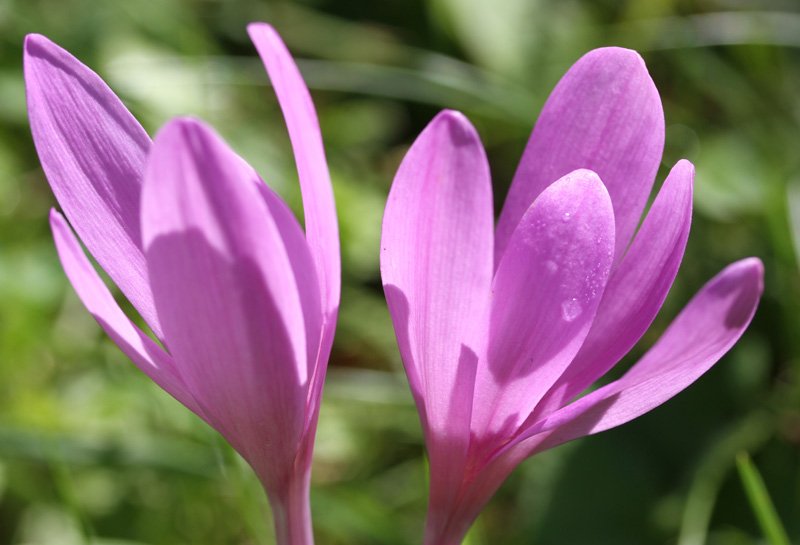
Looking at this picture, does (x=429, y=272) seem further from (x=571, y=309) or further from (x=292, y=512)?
(x=292, y=512)

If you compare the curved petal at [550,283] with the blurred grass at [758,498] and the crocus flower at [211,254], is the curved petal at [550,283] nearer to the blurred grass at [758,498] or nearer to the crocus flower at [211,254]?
the crocus flower at [211,254]

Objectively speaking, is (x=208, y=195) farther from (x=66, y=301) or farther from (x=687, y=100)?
(x=687, y=100)

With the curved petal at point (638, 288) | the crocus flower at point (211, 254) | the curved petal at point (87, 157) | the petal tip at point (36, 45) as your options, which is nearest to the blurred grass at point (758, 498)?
the curved petal at point (638, 288)

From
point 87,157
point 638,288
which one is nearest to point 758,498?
point 638,288

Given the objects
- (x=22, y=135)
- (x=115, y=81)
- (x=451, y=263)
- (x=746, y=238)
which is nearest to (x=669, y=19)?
(x=746, y=238)

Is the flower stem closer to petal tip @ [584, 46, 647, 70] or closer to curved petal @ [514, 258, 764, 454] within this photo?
curved petal @ [514, 258, 764, 454]
